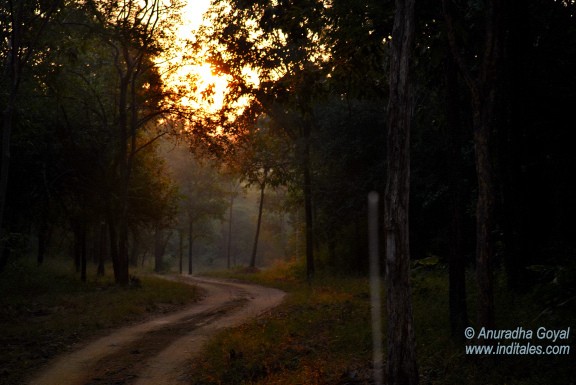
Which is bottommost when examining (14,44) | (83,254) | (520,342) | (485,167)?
(520,342)

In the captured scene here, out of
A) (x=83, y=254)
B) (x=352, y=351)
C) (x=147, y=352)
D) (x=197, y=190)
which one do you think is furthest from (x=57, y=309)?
(x=197, y=190)

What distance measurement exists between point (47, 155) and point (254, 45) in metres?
16.7

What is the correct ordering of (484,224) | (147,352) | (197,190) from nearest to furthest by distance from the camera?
(484,224) < (147,352) < (197,190)

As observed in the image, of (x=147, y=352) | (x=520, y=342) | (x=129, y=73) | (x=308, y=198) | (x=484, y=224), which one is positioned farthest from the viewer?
(x=308, y=198)

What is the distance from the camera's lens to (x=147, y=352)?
13.1m

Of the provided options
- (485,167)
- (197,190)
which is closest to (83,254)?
(485,167)

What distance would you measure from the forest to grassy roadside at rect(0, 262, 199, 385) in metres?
1.64

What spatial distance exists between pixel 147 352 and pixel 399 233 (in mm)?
8379

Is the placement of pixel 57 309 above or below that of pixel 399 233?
below

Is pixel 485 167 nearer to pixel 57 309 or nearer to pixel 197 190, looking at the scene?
pixel 57 309

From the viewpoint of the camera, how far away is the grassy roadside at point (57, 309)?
1301cm

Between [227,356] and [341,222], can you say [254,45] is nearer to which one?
[227,356]

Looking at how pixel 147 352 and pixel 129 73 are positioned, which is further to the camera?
pixel 129 73

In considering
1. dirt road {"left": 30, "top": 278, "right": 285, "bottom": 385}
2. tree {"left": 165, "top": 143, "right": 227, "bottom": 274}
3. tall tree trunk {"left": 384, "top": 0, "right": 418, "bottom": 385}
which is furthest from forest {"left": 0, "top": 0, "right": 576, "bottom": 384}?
tree {"left": 165, "top": 143, "right": 227, "bottom": 274}
